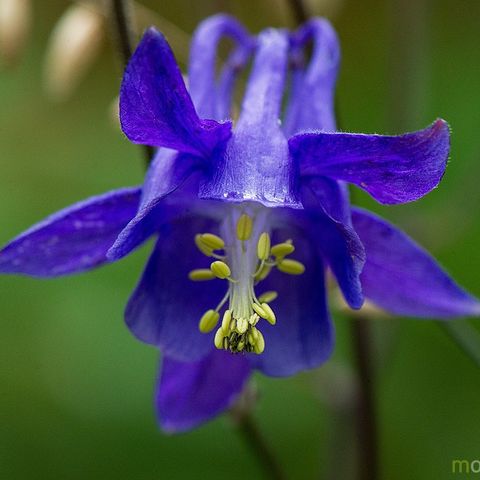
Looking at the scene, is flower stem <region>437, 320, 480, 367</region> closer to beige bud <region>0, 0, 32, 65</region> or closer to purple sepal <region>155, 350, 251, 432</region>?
purple sepal <region>155, 350, 251, 432</region>

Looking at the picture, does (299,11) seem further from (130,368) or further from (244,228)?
(130,368)

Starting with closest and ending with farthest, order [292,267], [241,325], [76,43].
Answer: [241,325] < [292,267] < [76,43]

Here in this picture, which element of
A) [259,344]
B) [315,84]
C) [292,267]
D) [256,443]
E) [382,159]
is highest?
[315,84]

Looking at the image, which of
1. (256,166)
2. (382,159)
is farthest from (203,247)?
(382,159)

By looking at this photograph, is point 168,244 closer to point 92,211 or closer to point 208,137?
point 92,211

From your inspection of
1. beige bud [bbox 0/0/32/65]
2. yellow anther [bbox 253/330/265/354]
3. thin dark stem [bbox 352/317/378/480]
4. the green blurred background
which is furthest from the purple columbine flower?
the green blurred background
